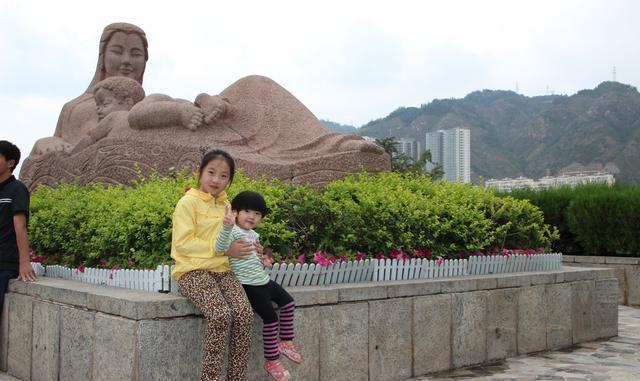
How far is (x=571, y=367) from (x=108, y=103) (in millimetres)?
6301

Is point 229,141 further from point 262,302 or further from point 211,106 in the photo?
point 262,302

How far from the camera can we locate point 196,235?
3441 mm

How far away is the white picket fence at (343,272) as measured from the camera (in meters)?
3.91

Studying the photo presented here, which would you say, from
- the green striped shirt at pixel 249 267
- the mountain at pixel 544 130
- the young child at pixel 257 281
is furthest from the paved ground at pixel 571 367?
the mountain at pixel 544 130

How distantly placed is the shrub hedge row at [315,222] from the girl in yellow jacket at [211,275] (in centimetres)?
87

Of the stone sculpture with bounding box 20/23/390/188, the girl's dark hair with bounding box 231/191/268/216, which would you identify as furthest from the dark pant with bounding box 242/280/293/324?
the stone sculpture with bounding box 20/23/390/188

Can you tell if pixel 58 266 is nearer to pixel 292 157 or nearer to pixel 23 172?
pixel 292 157

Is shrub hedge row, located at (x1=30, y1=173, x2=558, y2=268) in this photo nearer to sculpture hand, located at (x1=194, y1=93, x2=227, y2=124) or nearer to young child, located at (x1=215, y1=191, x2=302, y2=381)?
young child, located at (x1=215, y1=191, x2=302, y2=381)

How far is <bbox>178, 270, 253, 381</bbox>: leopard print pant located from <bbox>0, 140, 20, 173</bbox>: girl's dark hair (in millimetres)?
2107

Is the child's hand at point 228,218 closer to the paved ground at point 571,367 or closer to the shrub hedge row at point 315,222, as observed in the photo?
the shrub hedge row at point 315,222

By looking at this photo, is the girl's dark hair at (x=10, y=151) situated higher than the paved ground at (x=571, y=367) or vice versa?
the girl's dark hair at (x=10, y=151)

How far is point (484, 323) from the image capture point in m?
5.07

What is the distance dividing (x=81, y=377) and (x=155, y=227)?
1044 millimetres

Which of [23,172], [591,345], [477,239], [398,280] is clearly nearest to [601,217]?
[591,345]
